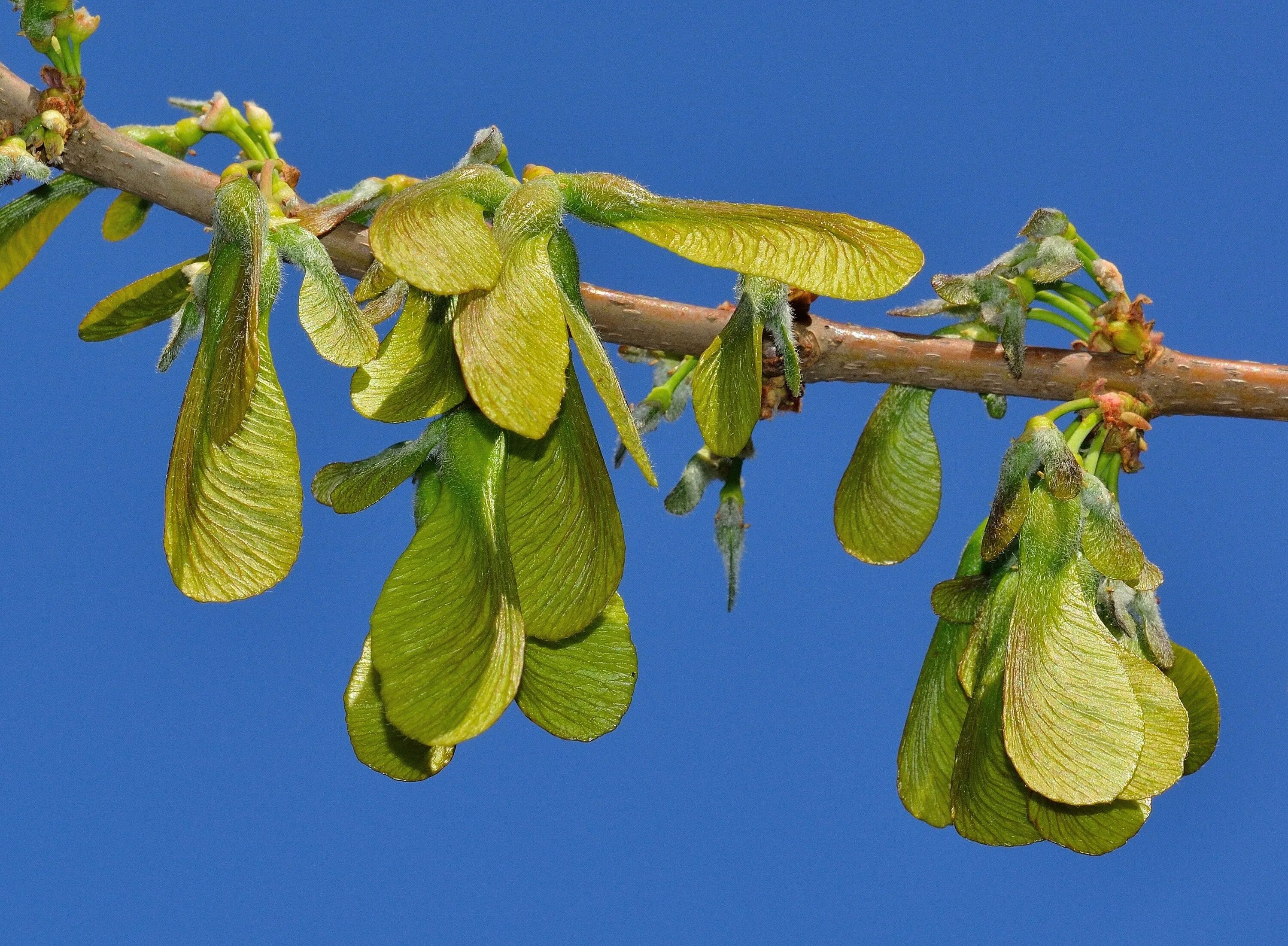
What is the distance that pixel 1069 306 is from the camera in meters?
0.73

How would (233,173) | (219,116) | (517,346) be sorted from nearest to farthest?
(517,346) → (233,173) → (219,116)

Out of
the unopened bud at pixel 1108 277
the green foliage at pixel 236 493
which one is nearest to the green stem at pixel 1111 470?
the unopened bud at pixel 1108 277

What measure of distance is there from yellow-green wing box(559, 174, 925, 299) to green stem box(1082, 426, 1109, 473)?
0.27m

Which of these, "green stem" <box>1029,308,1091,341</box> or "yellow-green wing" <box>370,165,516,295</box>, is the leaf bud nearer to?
"yellow-green wing" <box>370,165,516,295</box>

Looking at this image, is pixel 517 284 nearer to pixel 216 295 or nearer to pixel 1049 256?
pixel 216 295

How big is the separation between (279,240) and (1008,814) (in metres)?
0.42

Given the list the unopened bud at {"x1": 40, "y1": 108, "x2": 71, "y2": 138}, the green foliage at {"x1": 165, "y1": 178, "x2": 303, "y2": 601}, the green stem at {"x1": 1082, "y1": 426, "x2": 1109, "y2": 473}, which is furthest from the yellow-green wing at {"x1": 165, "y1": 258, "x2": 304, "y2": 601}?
the green stem at {"x1": 1082, "y1": 426, "x2": 1109, "y2": 473}

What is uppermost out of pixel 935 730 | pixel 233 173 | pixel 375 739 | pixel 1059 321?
pixel 1059 321

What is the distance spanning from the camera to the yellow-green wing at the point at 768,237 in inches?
16.9

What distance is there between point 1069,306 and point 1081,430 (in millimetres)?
116

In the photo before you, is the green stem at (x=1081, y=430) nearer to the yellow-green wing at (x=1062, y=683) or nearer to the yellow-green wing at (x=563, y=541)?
the yellow-green wing at (x=1062, y=683)

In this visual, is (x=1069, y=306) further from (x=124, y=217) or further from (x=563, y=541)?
(x=124, y=217)

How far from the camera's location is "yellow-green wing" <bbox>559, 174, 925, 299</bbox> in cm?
43

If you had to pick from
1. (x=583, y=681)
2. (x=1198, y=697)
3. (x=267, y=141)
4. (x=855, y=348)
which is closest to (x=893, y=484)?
(x=855, y=348)
